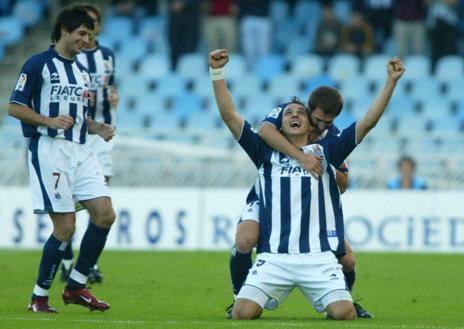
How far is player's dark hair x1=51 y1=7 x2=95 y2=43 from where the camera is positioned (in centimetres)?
938

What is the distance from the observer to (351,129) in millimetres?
8922

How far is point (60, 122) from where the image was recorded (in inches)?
364

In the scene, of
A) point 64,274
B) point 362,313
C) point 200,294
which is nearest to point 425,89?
→ point 64,274

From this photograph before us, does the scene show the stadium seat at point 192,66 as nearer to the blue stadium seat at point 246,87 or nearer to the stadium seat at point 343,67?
the blue stadium seat at point 246,87

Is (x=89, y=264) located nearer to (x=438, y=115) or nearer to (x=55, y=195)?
(x=55, y=195)

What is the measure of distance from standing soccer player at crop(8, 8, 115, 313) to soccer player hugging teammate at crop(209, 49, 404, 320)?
1177mm

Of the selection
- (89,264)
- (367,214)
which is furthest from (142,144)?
(89,264)

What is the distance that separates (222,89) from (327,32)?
1394 centimetres

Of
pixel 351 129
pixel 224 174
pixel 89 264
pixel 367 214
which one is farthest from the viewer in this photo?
pixel 224 174

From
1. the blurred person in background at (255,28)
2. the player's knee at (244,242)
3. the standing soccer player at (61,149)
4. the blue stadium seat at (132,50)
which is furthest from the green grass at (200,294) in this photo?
the blue stadium seat at (132,50)

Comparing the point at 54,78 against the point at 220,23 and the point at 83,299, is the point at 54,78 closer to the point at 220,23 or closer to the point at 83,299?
Result: the point at 83,299

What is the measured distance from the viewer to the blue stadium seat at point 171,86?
2262 centimetres

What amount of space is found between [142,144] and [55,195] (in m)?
10.1

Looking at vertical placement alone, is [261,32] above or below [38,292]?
above
